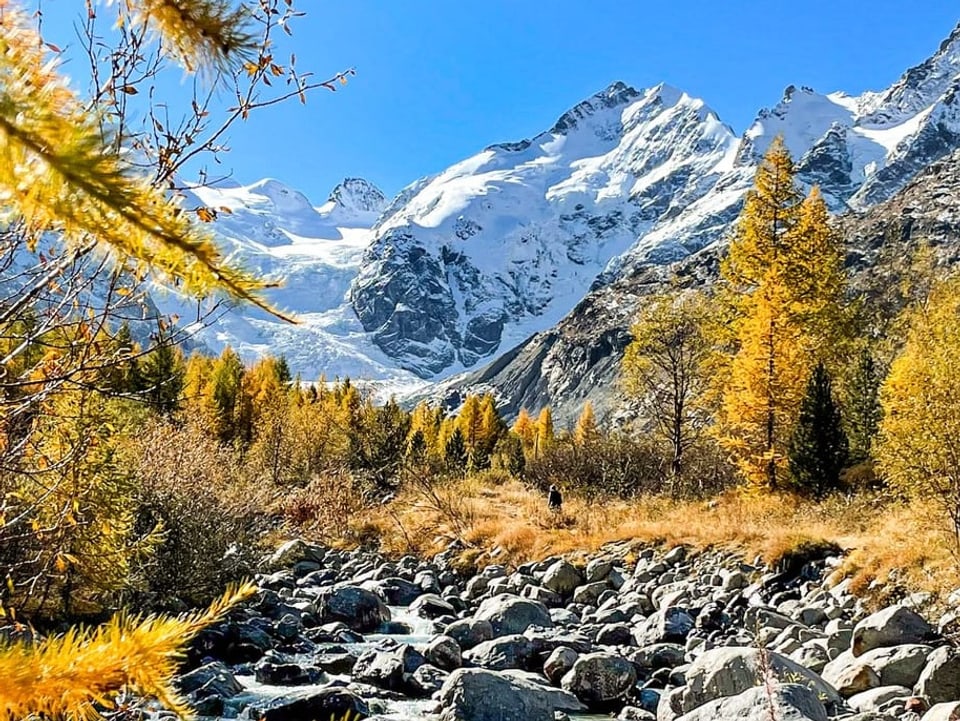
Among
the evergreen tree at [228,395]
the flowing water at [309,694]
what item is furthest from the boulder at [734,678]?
the evergreen tree at [228,395]

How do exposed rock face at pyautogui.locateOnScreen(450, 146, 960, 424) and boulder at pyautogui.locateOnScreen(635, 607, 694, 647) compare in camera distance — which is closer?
boulder at pyautogui.locateOnScreen(635, 607, 694, 647)

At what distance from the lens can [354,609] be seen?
13.3 m

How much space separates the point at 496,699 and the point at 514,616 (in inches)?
182

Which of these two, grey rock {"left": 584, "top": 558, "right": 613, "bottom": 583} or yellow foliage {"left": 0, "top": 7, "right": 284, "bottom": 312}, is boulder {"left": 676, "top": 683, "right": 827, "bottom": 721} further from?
grey rock {"left": 584, "top": 558, "right": 613, "bottom": 583}

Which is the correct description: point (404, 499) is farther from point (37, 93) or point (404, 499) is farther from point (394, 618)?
point (37, 93)

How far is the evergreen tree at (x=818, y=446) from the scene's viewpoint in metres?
17.5

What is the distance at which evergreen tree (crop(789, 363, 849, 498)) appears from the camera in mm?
17500

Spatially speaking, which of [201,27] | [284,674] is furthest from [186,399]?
[284,674]

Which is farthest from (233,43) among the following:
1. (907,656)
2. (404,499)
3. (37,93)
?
(404,499)

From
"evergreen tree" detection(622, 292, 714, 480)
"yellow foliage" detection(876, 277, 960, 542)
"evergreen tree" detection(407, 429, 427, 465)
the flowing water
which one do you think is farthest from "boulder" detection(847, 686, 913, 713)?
"evergreen tree" detection(407, 429, 427, 465)

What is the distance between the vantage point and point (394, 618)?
45.3ft

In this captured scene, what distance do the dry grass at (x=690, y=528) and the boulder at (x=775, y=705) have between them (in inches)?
176

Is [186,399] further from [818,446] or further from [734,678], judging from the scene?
[818,446]

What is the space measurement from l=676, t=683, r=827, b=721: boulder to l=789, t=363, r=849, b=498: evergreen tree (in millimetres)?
12485
